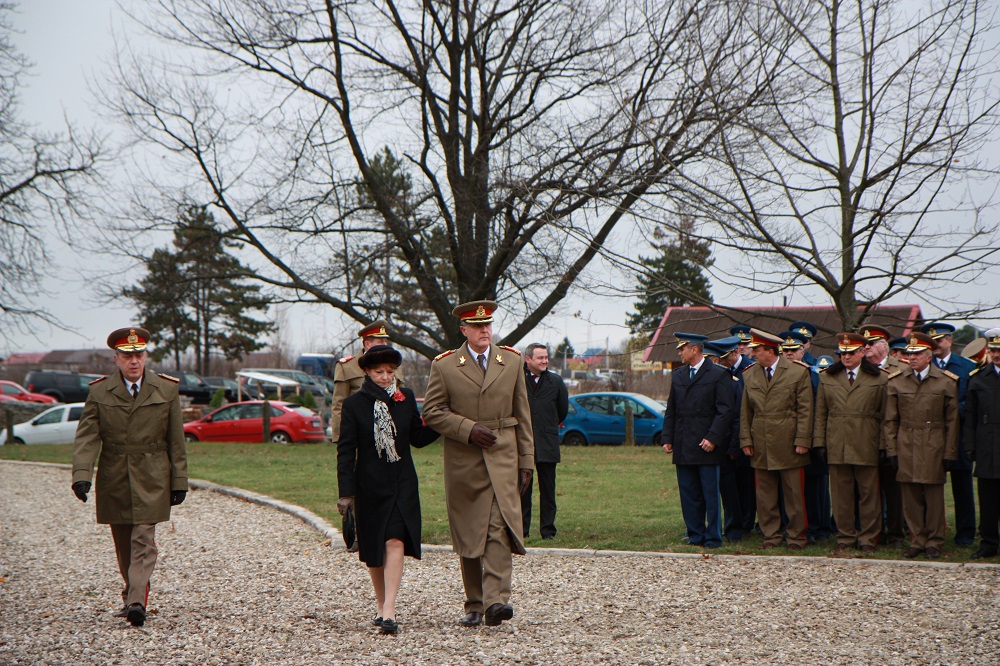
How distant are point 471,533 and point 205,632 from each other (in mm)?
1741

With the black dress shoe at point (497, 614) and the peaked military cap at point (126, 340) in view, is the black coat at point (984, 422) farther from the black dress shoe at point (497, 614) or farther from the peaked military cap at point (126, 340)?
the peaked military cap at point (126, 340)

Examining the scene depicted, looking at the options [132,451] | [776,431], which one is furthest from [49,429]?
[776,431]

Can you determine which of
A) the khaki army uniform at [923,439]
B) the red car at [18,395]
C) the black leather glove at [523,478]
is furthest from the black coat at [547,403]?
the red car at [18,395]

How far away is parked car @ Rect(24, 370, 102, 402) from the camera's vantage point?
4525 cm

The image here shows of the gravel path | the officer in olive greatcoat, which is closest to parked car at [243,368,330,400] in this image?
the gravel path

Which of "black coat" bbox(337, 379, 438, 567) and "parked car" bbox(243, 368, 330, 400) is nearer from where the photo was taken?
"black coat" bbox(337, 379, 438, 567)

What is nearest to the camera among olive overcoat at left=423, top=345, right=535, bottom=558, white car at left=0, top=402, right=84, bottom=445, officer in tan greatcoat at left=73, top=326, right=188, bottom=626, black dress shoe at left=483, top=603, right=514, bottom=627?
black dress shoe at left=483, top=603, right=514, bottom=627

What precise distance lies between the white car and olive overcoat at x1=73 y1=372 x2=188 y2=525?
22.5 m

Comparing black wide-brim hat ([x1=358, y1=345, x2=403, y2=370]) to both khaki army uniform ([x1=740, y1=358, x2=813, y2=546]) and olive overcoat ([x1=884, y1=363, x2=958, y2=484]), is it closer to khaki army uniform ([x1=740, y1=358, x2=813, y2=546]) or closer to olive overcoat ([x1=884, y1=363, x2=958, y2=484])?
khaki army uniform ([x1=740, y1=358, x2=813, y2=546])

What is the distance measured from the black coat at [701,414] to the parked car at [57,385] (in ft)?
136

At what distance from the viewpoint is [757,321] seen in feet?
36.0

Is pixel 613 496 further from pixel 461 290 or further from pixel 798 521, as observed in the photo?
pixel 461 290

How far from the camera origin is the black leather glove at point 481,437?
609 centimetres

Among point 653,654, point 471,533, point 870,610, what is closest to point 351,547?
point 471,533
